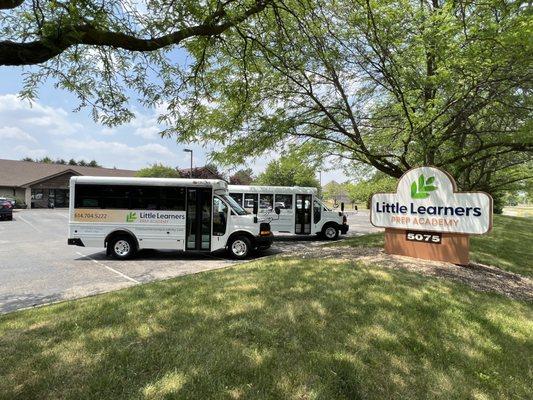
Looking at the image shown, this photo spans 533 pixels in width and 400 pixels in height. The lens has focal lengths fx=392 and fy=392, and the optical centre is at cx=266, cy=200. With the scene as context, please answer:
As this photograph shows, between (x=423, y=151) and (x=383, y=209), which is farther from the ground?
(x=423, y=151)

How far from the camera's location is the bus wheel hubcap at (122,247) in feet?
40.9

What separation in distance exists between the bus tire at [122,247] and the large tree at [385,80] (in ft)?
13.5

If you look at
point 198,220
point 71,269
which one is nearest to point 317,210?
point 198,220

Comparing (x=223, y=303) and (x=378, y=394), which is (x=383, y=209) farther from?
(x=378, y=394)

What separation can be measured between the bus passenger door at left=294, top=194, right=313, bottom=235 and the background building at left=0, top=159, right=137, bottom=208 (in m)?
40.6

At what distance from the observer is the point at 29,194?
47344mm

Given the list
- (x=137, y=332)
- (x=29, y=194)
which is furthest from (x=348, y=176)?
(x=29, y=194)

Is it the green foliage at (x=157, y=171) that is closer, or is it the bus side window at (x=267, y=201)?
the bus side window at (x=267, y=201)

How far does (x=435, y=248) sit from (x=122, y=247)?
9207 millimetres

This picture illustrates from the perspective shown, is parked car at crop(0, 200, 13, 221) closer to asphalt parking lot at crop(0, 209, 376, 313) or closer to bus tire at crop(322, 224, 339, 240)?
asphalt parking lot at crop(0, 209, 376, 313)

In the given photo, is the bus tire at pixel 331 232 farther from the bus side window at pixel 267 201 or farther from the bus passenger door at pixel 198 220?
the bus passenger door at pixel 198 220

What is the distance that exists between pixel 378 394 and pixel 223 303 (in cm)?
282

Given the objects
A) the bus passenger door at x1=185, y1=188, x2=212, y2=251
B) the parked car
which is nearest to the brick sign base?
the bus passenger door at x1=185, y1=188, x2=212, y2=251

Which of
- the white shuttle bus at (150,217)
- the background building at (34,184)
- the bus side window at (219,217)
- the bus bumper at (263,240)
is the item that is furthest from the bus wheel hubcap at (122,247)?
the background building at (34,184)
